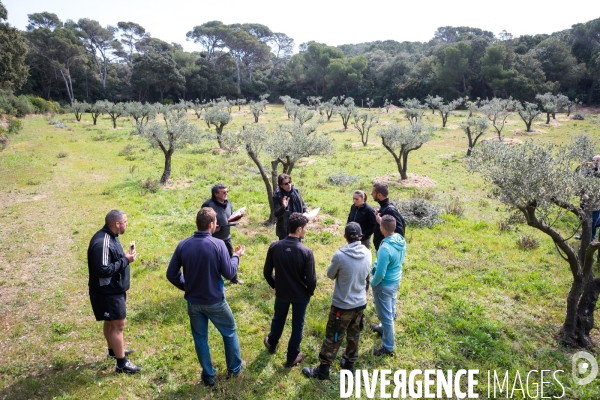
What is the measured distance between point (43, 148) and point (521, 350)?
31.3m

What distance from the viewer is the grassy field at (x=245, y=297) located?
536 centimetres

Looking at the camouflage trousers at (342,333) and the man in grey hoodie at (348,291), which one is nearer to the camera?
the man in grey hoodie at (348,291)

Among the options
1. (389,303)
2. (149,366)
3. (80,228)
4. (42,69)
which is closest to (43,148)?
(80,228)

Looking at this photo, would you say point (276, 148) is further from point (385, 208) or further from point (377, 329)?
point (377, 329)

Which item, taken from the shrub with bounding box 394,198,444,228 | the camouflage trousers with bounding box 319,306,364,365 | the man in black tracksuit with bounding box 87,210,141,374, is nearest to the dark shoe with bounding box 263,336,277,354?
the camouflage trousers with bounding box 319,306,364,365

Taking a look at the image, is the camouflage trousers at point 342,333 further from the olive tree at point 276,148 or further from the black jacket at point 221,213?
the olive tree at point 276,148

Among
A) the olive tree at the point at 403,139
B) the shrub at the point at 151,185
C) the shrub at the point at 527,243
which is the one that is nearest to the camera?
the shrub at the point at 527,243

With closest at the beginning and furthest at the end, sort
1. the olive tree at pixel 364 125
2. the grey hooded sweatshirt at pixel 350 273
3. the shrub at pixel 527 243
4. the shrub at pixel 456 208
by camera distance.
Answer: the grey hooded sweatshirt at pixel 350 273, the shrub at pixel 527 243, the shrub at pixel 456 208, the olive tree at pixel 364 125

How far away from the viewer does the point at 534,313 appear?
23.8 feet

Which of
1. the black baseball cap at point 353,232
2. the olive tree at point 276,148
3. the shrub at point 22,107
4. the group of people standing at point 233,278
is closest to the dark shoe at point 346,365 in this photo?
the group of people standing at point 233,278

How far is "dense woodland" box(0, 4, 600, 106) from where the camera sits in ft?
180

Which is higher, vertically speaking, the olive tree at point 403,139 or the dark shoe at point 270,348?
the olive tree at point 403,139

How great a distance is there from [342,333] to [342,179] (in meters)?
14.0

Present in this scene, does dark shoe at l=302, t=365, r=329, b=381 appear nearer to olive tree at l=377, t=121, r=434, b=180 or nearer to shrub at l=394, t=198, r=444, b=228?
shrub at l=394, t=198, r=444, b=228
